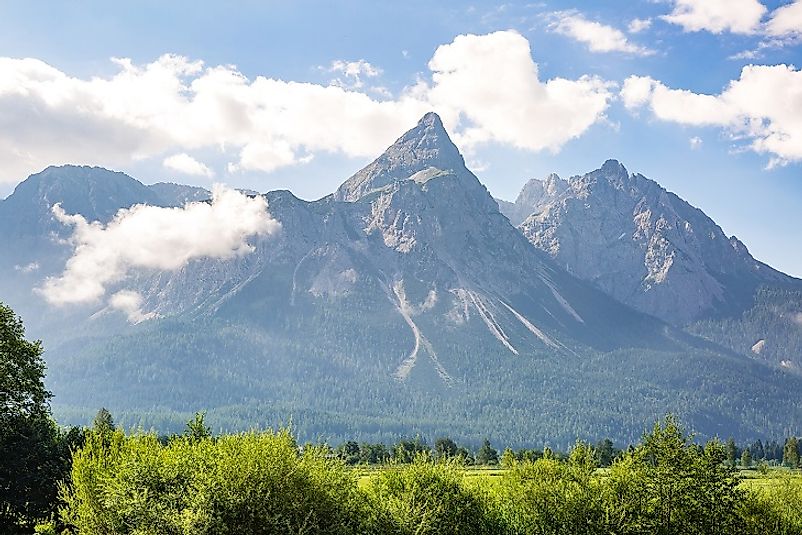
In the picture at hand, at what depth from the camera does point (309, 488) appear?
4806 cm

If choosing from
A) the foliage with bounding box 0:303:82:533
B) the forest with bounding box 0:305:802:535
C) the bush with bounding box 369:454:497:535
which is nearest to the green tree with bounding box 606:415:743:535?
the forest with bounding box 0:305:802:535

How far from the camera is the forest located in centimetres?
4509

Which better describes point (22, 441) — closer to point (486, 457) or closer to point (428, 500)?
point (428, 500)

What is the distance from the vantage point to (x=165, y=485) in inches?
1789

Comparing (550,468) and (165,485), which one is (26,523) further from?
(550,468)

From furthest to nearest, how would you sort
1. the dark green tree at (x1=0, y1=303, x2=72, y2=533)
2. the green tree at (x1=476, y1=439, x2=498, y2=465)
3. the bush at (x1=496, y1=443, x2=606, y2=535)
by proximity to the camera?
the green tree at (x1=476, y1=439, x2=498, y2=465) < the bush at (x1=496, y1=443, x2=606, y2=535) < the dark green tree at (x1=0, y1=303, x2=72, y2=533)

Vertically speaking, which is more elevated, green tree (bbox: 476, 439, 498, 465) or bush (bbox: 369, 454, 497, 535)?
bush (bbox: 369, 454, 497, 535)

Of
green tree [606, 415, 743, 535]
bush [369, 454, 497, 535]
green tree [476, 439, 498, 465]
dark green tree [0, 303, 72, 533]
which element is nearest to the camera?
bush [369, 454, 497, 535]

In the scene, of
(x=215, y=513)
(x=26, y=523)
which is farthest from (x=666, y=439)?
(x=26, y=523)

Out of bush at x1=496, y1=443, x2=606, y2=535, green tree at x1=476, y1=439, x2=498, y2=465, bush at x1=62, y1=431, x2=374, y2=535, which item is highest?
bush at x1=62, y1=431, x2=374, y2=535

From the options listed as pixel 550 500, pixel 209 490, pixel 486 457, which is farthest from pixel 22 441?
pixel 486 457

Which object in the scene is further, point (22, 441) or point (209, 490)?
point (22, 441)

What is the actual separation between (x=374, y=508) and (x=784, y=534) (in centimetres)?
3838

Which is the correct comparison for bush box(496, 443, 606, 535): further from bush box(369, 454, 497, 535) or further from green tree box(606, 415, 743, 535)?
bush box(369, 454, 497, 535)
